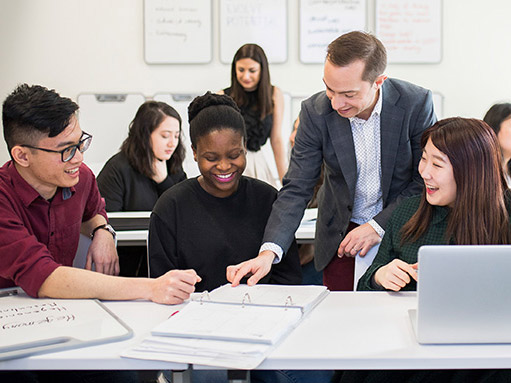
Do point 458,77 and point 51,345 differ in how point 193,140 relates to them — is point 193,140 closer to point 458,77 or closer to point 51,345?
point 51,345

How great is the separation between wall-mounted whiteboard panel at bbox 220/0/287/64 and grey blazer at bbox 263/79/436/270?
2.93m

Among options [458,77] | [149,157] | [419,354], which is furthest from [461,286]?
[458,77]

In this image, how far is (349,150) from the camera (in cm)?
212

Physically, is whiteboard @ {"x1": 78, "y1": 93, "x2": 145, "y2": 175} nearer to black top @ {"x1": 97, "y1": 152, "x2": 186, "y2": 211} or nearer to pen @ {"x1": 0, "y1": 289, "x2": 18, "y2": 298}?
black top @ {"x1": 97, "y1": 152, "x2": 186, "y2": 211}

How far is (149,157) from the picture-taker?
3312mm

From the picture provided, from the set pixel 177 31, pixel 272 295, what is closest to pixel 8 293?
pixel 272 295

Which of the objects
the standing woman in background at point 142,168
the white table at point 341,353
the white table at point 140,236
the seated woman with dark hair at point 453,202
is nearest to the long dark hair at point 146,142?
the standing woman in background at point 142,168

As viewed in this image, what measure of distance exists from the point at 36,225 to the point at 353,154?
1021mm

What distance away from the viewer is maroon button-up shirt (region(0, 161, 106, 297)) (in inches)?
64.8

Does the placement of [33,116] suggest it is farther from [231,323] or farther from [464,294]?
[464,294]

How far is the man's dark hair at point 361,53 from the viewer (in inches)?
75.4

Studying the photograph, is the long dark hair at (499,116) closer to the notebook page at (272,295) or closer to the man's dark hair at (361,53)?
the man's dark hair at (361,53)

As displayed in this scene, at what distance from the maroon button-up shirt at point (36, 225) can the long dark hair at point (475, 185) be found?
1.07m

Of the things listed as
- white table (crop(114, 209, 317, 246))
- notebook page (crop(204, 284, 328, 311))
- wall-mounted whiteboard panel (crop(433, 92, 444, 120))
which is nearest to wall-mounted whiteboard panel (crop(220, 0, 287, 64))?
wall-mounted whiteboard panel (crop(433, 92, 444, 120))
